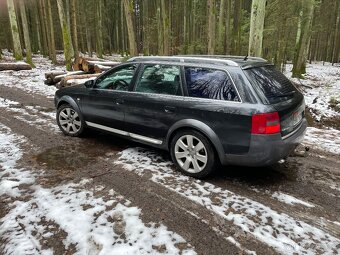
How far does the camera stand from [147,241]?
2.81 m

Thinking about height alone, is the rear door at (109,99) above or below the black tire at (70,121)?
above

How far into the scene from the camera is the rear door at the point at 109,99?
489cm

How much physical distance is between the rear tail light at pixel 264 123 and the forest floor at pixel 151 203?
3.00ft

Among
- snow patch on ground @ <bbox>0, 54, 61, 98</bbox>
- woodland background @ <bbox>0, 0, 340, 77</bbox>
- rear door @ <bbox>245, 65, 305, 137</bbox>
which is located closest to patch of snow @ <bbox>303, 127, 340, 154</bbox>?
rear door @ <bbox>245, 65, 305, 137</bbox>

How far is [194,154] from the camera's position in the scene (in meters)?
4.08

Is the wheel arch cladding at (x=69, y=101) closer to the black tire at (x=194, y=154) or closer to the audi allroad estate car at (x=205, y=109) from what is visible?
the audi allroad estate car at (x=205, y=109)

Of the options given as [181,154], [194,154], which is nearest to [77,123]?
[181,154]

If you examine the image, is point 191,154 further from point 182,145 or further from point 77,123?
point 77,123

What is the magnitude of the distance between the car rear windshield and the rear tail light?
0.74ft

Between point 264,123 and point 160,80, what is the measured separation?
1.85 m

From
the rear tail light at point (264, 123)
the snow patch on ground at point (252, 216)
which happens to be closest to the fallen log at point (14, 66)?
the snow patch on ground at point (252, 216)

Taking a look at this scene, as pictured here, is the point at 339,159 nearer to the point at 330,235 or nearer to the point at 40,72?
the point at 330,235

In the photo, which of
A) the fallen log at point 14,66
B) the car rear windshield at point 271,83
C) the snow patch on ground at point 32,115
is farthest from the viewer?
the fallen log at point 14,66

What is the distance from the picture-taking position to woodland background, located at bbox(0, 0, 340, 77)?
50.4ft
